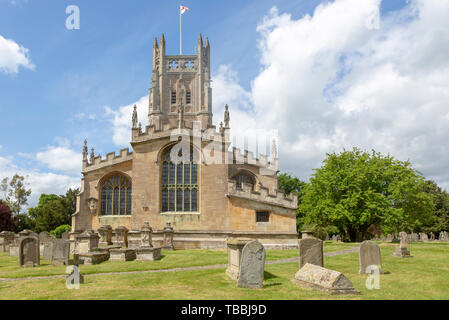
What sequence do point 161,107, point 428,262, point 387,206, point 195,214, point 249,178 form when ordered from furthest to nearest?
point 161,107 < point 249,178 < point 387,206 < point 195,214 < point 428,262

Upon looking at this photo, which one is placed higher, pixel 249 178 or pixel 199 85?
pixel 199 85

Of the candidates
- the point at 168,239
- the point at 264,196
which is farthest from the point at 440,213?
the point at 168,239

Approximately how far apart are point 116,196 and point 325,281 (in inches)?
878

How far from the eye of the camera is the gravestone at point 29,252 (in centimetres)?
1528

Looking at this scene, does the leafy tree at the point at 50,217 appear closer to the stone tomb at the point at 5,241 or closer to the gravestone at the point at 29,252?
the stone tomb at the point at 5,241

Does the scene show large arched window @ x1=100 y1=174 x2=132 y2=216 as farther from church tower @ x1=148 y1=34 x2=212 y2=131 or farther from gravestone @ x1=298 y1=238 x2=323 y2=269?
church tower @ x1=148 y1=34 x2=212 y2=131

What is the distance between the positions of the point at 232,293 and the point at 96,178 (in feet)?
73.6

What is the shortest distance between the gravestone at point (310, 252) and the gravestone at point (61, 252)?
10609 millimetres

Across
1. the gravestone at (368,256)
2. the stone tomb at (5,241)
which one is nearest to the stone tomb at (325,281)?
the gravestone at (368,256)

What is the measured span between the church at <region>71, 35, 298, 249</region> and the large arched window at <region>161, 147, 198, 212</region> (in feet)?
0.24

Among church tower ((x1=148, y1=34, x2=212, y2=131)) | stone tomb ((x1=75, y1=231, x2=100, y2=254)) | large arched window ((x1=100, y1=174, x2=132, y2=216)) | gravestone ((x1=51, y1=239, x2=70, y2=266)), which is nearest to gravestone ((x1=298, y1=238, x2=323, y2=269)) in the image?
gravestone ((x1=51, y1=239, x2=70, y2=266))
